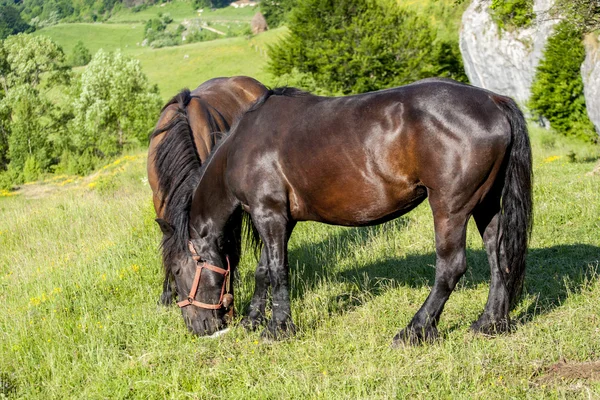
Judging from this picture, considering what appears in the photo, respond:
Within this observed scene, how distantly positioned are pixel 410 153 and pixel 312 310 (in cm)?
177

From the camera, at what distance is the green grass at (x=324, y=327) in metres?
3.86

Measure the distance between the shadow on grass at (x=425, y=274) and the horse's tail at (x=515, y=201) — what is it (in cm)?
41

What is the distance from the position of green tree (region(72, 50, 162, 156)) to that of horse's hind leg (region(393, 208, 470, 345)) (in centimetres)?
2782

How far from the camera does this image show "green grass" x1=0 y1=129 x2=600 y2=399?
386 cm

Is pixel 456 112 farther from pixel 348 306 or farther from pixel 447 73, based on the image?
pixel 447 73

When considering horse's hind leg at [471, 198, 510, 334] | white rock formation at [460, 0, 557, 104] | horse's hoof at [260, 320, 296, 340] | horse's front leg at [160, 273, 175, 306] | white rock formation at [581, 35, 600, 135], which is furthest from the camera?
white rock formation at [460, 0, 557, 104]

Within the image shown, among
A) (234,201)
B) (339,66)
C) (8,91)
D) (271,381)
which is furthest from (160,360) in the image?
(8,91)

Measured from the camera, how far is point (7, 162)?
36.4 meters

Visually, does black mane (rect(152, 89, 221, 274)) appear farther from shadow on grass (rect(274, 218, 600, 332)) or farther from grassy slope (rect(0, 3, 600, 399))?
shadow on grass (rect(274, 218, 600, 332))

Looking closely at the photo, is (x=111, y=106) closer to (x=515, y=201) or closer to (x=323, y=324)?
(x=323, y=324)

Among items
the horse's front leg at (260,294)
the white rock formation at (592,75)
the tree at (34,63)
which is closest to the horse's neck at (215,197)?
the horse's front leg at (260,294)

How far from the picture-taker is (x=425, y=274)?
6.37 metres

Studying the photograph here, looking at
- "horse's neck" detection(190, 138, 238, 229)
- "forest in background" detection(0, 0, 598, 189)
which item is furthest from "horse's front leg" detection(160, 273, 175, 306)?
"forest in background" detection(0, 0, 598, 189)

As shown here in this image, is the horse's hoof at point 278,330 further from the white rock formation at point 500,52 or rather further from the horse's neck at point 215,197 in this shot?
the white rock formation at point 500,52
